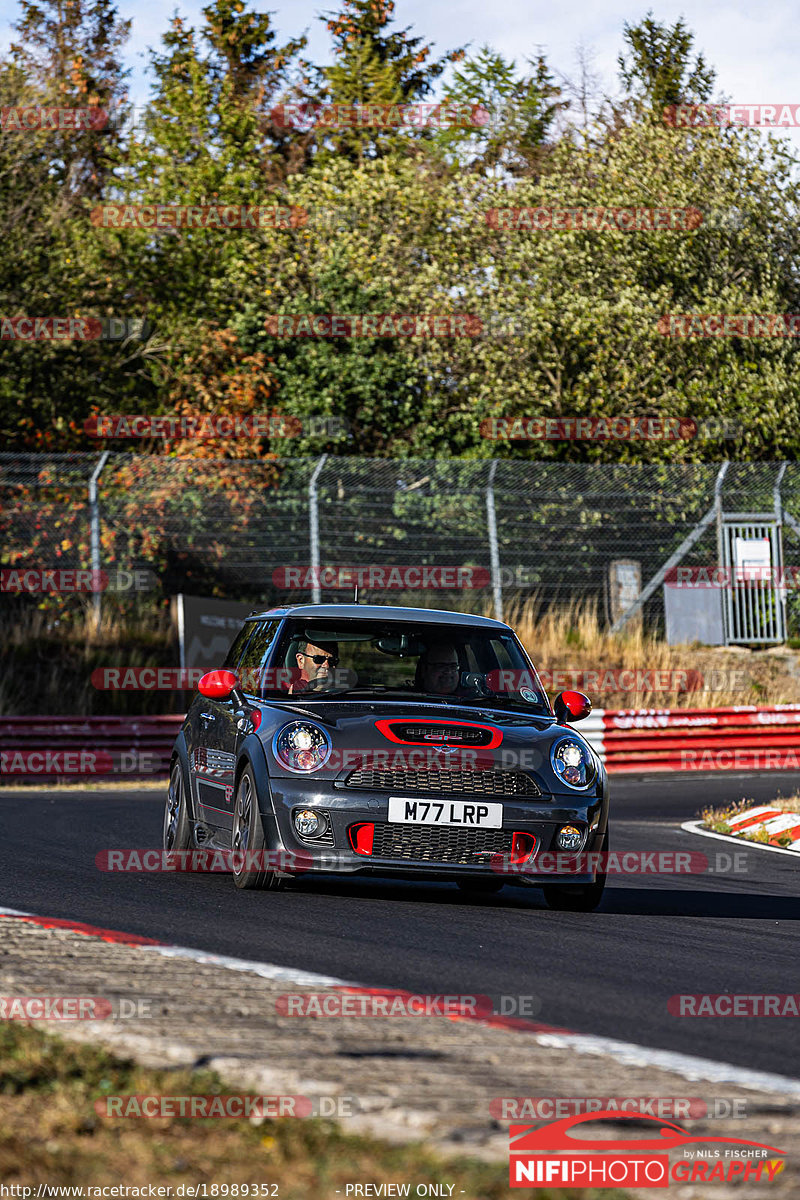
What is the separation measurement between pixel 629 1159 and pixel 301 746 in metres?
4.67

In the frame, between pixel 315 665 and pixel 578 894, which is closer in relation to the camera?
pixel 578 894

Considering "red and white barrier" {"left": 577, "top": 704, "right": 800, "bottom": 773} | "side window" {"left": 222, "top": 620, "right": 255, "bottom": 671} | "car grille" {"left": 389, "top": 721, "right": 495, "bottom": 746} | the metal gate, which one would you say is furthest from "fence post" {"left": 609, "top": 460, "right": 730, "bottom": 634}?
"car grille" {"left": 389, "top": 721, "right": 495, "bottom": 746}

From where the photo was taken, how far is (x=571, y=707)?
29.8 feet

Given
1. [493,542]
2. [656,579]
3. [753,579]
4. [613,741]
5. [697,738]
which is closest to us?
[613,741]

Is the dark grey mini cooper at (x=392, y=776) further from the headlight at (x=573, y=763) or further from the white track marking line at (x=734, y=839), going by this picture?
the white track marking line at (x=734, y=839)

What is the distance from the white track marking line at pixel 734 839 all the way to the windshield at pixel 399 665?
4.38 m

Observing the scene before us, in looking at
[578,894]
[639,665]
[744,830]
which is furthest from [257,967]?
[639,665]

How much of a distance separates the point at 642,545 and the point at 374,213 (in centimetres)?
1196

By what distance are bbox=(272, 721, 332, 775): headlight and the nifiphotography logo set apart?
14.2 ft

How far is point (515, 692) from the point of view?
9.27 metres

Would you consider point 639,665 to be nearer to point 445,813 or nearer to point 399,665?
point 399,665

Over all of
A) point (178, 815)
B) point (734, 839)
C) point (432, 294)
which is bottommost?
point (734, 839)

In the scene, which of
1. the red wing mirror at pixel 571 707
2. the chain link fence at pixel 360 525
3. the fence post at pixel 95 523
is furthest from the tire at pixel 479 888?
the fence post at pixel 95 523

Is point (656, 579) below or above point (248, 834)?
above
